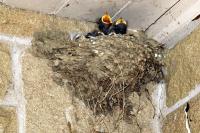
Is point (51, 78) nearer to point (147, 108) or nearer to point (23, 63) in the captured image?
point (23, 63)

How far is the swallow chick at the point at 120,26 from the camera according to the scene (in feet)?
12.4

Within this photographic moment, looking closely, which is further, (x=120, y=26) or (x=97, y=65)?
Answer: (x=120, y=26)

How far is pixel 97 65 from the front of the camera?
141 inches

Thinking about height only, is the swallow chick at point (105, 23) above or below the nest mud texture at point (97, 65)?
above

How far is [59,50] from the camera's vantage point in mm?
3576

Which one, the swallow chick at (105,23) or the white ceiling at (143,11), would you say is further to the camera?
the swallow chick at (105,23)

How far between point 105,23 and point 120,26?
95 millimetres

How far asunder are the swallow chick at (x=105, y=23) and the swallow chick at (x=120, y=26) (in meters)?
0.04

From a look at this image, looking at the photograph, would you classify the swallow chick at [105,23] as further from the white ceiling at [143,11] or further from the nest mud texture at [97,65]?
the nest mud texture at [97,65]

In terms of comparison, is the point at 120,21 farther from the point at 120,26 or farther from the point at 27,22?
the point at 27,22

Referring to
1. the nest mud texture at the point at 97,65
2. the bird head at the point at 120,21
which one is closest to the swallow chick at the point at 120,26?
the bird head at the point at 120,21

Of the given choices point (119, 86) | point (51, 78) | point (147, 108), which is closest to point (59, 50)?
point (51, 78)

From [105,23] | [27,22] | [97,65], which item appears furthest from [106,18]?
[27,22]

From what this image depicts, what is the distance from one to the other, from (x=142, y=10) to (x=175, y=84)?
48 cm
